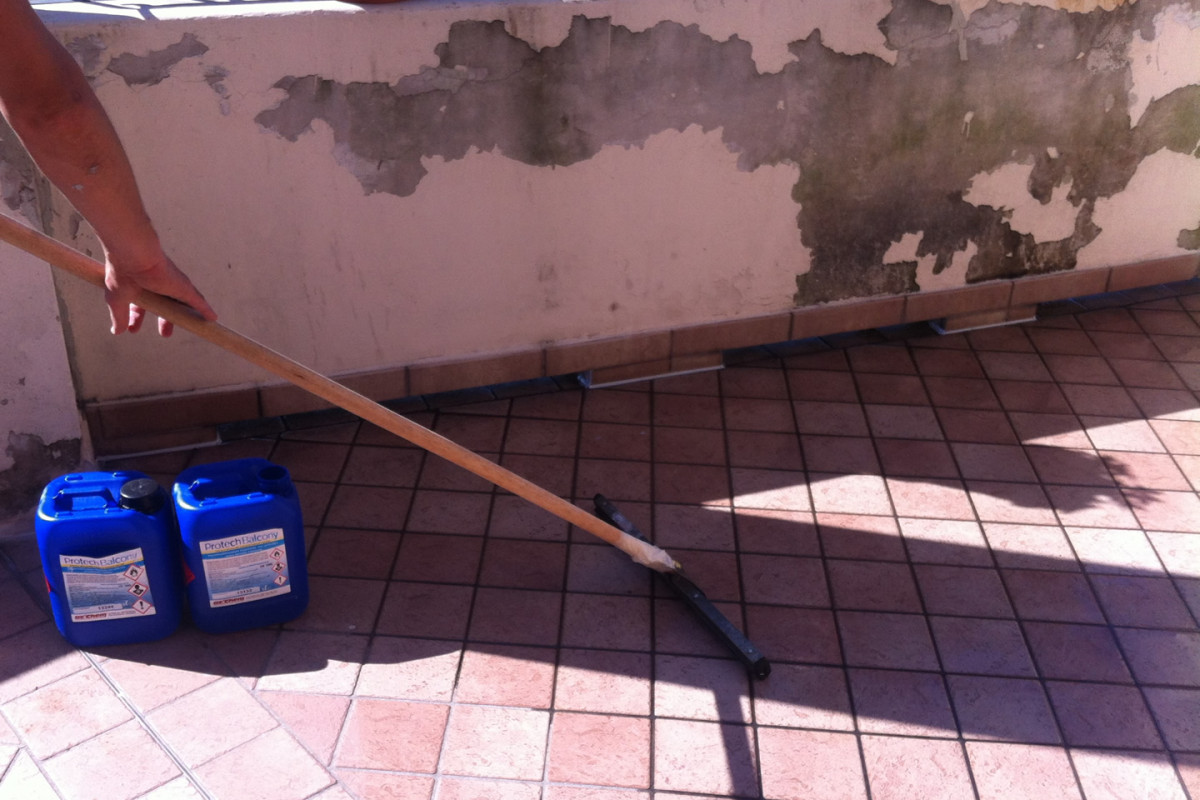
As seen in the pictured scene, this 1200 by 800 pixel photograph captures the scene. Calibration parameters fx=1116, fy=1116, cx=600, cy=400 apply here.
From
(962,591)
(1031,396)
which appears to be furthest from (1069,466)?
(962,591)

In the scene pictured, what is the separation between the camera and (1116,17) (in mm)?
4648

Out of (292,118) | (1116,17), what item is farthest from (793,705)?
(1116,17)

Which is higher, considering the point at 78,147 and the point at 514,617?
the point at 78,147

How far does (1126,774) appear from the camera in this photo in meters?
2.85

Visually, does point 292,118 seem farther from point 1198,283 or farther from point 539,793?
point 1198,283

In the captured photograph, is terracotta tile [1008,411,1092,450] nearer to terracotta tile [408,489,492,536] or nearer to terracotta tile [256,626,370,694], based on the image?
terracotta tile [408,489,492,536]

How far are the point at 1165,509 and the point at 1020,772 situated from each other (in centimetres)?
149

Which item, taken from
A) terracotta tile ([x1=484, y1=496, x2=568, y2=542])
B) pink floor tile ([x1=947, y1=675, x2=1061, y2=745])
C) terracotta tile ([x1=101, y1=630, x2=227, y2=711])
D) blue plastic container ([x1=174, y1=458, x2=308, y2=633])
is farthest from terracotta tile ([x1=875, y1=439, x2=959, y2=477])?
terracotta tile ([x1=101, y1=630, x2=227, y2=711])

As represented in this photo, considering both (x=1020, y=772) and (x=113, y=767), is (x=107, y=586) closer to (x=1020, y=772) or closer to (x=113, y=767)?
(x=113, y=767)

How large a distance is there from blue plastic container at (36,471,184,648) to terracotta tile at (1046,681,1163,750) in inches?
97.2

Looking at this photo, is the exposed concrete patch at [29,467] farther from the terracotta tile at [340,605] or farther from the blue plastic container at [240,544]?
the terracotta tile at [340,605]

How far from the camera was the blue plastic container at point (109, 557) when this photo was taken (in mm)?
2932

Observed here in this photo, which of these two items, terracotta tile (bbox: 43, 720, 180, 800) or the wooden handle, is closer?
the wooden handle

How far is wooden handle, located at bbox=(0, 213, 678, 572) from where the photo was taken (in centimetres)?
240
